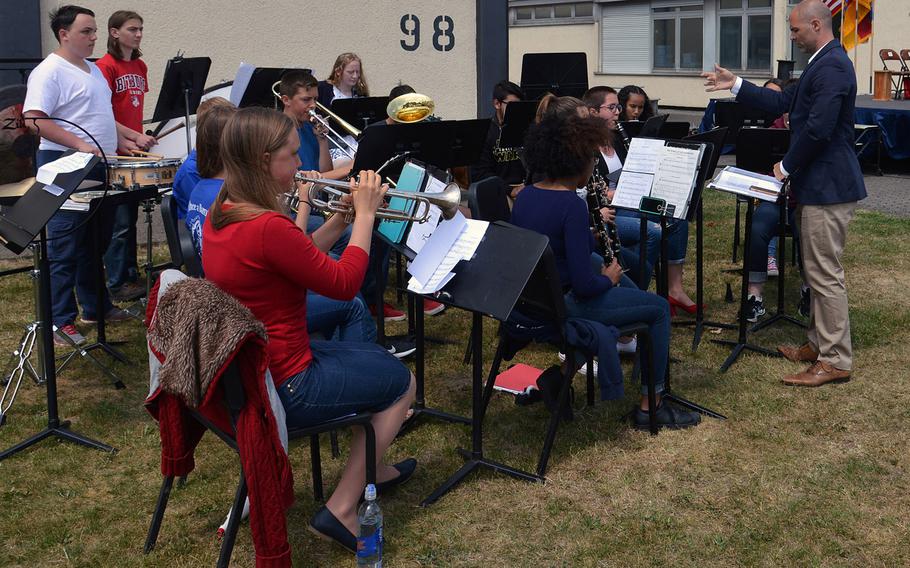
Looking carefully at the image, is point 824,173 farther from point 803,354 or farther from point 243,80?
point 243,80

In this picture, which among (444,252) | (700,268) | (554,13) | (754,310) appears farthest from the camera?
(554,13)

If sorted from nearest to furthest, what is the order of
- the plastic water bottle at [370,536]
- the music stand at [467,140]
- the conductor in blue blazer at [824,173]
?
the plastic water bottle at [370,536] → the conductor in blue blazer at [824,173] → the music stand at [467,140]

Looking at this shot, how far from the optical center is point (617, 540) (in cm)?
354

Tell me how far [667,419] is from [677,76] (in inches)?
775

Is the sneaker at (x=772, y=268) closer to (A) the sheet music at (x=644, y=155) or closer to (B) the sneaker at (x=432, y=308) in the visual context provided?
(B) the sneaker at (x=432, y=308)

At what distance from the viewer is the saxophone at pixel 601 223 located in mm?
4871

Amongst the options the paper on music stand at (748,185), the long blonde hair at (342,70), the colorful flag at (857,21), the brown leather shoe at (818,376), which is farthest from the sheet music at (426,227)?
the colorful flag at (857,21)

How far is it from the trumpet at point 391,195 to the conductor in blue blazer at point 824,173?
227cm

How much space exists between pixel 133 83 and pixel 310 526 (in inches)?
163

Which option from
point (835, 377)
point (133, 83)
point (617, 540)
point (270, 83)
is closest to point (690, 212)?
point (835, 377)

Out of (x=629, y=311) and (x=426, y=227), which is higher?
(x=426, y=227)

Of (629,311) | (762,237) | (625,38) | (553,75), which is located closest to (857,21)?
(625,38)

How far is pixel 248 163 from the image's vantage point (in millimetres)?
3121

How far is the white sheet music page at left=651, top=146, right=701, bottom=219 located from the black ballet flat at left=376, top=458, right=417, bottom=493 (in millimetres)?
1786
